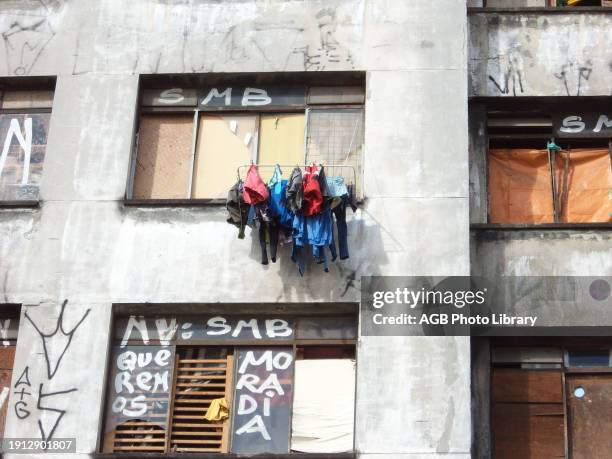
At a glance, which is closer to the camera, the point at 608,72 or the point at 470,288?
the point at 470,288

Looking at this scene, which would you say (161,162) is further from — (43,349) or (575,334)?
(575,334)

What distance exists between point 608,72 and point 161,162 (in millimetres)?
6615

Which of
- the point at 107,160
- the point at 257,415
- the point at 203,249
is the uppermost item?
the point at 107,160

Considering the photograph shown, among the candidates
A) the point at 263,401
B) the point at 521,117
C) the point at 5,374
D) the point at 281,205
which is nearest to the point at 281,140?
the point at 281,205

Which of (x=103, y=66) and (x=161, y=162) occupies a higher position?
(x=103, y=66)

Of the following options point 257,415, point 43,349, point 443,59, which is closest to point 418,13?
point 443,59

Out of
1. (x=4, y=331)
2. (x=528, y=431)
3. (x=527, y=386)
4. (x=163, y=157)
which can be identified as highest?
(x=163, y=157)

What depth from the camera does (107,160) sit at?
47.8 ft

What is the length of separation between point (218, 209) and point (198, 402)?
2.63 m

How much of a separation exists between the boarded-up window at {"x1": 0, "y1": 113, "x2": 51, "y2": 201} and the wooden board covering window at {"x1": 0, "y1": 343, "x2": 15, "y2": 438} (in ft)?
7.26

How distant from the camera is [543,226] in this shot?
1420 centimetres

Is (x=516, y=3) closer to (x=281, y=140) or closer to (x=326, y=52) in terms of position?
(x=326, y=52)

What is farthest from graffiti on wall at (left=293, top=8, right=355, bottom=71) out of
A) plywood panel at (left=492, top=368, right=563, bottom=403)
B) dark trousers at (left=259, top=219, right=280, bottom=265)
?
plywood panel at (left=492, top=368, right=563, bottom=403)

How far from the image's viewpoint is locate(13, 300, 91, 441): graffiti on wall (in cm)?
1328
